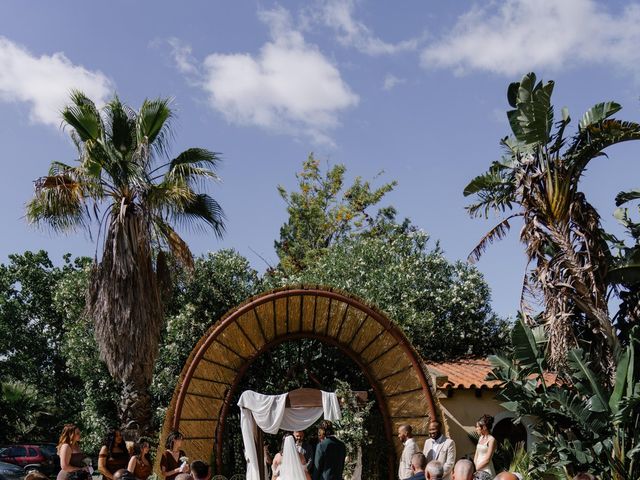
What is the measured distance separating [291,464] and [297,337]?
3.52m

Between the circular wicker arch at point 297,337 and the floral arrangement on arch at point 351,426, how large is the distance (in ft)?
1.92

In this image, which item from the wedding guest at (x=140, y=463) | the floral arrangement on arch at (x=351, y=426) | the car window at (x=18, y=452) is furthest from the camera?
the car window at (x=18, y=452)

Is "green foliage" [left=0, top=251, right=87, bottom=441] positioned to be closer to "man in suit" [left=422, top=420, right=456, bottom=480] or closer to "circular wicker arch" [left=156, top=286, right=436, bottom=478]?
"circular wicker arch" [left=156, top=286, right=436, bottom=478]

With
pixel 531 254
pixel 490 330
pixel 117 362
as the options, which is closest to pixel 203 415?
pixel 117 362

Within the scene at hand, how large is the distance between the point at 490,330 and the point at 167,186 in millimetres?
9413

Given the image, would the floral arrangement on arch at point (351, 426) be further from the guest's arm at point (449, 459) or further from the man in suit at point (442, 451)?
the guest's arm at point (449, 459)

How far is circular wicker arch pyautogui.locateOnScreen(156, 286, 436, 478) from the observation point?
13.2 meters

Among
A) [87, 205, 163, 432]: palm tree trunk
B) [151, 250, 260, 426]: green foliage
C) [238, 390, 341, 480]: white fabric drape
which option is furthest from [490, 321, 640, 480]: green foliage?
[151, 250, 260, 426]: green foliage

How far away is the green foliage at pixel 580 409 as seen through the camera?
11.1 metres

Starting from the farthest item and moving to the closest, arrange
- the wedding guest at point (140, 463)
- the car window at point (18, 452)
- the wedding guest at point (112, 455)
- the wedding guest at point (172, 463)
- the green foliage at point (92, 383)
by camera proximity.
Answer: the car window at point (18, 452)
the green foliage at point (92, 383)
the wedding guest at point (172, 463)
the wedding guest at point (140, 463)
the wedding guest at point (112, 455)

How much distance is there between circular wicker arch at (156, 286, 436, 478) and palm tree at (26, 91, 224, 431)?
42.7 inches

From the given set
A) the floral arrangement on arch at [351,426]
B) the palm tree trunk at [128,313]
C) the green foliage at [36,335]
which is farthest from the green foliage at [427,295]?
the green foliage at [36,335]

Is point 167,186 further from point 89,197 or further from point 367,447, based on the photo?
point 367,447

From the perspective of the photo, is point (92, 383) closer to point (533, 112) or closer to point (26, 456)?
point (26, 456)
